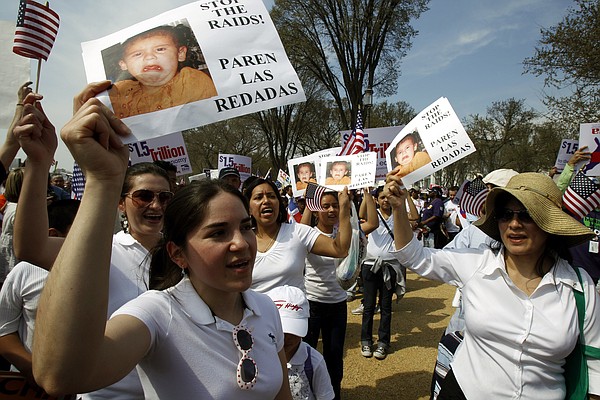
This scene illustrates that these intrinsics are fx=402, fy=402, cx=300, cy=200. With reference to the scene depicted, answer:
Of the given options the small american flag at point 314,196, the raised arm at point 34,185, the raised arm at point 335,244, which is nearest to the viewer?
the raised arm at point 34,185

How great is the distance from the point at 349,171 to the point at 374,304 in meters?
2.24

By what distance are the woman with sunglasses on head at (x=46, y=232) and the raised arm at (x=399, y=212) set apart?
57.1 inches

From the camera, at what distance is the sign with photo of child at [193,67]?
56.9 inches

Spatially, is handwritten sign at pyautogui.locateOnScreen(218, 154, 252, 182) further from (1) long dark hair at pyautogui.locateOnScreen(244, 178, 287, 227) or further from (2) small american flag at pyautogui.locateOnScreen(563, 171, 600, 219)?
(2) small american flag at pyautogui.locateOnScreen(563, 171, 600, 219)

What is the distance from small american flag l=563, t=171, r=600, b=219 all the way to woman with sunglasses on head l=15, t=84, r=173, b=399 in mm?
3523

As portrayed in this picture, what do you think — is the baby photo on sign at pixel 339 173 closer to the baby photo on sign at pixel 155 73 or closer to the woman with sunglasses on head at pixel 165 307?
the woman with sunglasses on head at pixel 165 307

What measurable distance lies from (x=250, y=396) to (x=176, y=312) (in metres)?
0.37

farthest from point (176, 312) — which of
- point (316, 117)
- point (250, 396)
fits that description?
point (316, 117)

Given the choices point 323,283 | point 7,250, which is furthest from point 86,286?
point 7,250

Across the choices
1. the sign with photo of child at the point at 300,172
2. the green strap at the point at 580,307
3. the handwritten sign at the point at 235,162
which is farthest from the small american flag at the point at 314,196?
the handwritten sign at the point at 235,162

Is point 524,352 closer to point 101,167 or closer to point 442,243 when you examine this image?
point 101,167

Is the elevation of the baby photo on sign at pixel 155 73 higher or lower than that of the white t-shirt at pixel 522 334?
higher

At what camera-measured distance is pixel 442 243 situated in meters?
11.7

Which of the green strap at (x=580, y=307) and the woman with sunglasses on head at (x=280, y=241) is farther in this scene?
the woman with sunglasses on head at (x=280, y=241)
